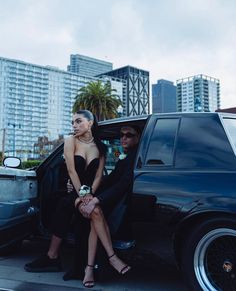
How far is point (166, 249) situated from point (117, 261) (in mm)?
564

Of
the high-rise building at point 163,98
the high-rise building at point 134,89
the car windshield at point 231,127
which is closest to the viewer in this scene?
the car windshield at point 231,127

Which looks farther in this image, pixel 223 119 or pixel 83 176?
pixel 83 176

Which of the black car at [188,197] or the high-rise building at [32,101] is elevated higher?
the high-rise building at [32,101]

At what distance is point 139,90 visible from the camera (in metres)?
123

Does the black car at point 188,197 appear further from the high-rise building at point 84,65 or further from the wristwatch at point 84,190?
the high-rise building at point 84,65

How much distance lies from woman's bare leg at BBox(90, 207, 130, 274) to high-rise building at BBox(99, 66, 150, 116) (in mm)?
111619

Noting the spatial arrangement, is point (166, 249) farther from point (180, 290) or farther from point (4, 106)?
point (4, 106)

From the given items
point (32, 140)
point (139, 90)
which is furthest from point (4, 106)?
point (139, 90)

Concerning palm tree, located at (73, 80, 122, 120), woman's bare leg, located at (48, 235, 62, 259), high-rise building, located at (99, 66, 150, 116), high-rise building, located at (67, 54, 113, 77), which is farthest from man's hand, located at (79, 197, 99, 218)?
high-rise building, located at (67, 54, 113, 77)

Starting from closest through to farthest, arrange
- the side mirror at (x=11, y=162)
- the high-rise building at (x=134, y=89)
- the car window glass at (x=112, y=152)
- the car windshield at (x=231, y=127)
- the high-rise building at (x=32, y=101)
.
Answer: the car windshield at (x=231, y=127), the side mirror at (x=11, y=162), the car window glass at (x=112, y=152), the high-rise building at (x=32, y=101), the high-rise building at (x=134, y=89)

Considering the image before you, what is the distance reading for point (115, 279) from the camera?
11.4 feet

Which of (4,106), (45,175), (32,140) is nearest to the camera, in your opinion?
(45,175)

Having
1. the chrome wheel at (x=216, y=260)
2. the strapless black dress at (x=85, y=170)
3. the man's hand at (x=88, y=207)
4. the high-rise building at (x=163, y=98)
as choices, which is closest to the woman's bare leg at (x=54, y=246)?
the man's hand at (x=88, y=207)

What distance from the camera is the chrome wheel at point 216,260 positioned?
8.55 ft
